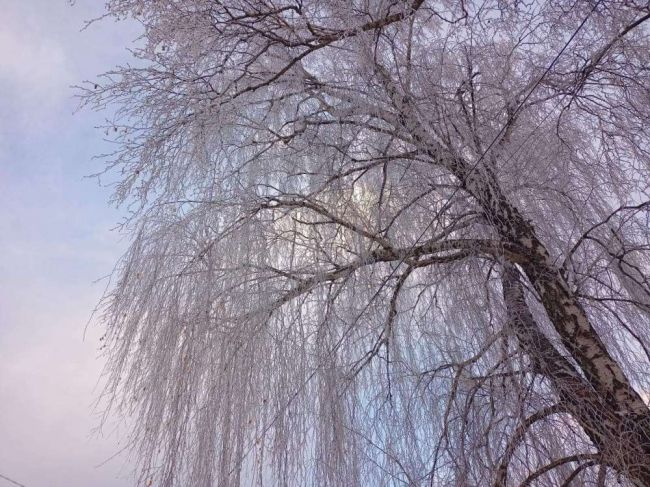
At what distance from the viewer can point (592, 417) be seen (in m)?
2.32

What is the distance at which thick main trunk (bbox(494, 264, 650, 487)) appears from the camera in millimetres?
2150

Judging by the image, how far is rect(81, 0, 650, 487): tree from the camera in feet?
7.68

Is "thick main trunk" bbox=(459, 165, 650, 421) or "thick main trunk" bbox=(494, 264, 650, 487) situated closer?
"thick main trunk" bbox=(494, 264, 650, 487)

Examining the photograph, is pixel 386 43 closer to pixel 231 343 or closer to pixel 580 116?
pixel 580 116

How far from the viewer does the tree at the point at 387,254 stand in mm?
2342

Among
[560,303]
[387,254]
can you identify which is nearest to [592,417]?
[560,303]

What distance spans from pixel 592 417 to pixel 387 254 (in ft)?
3.58

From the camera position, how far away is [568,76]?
9.11 ft

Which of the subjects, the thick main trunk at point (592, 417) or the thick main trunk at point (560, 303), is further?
the thick main trunk at point (560, 303)

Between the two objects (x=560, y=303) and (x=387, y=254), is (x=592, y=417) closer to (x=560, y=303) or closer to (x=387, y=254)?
(x=560, y=303)

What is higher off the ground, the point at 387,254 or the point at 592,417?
the point at 387,254

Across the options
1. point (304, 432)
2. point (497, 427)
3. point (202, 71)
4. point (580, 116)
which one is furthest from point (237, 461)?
point (580, 116)

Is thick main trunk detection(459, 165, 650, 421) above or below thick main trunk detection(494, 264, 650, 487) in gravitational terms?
above

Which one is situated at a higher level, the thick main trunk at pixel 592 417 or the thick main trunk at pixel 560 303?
the thick main trunk at pixel 560 303
